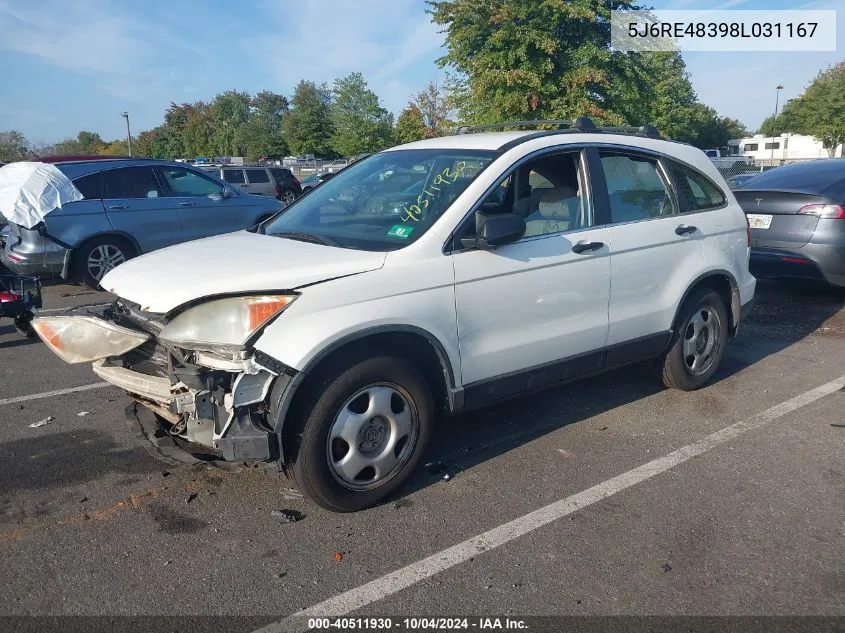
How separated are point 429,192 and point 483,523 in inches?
73.3

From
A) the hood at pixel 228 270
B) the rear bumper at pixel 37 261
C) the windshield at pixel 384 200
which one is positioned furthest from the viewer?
the rear bumper at pixel 37 261

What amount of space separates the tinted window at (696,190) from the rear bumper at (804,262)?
3.19 meters

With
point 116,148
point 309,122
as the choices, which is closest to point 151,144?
point 116,148

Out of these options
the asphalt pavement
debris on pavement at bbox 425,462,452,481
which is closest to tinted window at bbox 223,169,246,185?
the asphalt pavement

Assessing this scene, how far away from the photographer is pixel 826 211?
7.92 metres

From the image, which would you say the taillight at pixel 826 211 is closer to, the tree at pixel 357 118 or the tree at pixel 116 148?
the tree at pixel 357 118

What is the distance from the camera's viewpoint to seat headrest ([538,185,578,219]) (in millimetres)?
4422

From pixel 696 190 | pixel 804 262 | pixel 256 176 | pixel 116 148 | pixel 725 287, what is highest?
pixel 116 148

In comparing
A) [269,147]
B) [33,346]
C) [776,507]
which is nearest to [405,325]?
[776,507]

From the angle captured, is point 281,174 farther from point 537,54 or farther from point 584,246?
point 584,246

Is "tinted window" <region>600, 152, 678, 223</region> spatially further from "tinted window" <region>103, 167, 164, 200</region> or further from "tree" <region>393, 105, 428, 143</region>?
"tree" <region>393, 105, 428, 143</region>

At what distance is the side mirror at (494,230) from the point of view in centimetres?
377

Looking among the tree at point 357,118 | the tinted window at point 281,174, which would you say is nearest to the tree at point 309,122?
the tree at point 357,118

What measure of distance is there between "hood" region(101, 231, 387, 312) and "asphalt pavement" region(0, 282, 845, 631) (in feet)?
3.15
